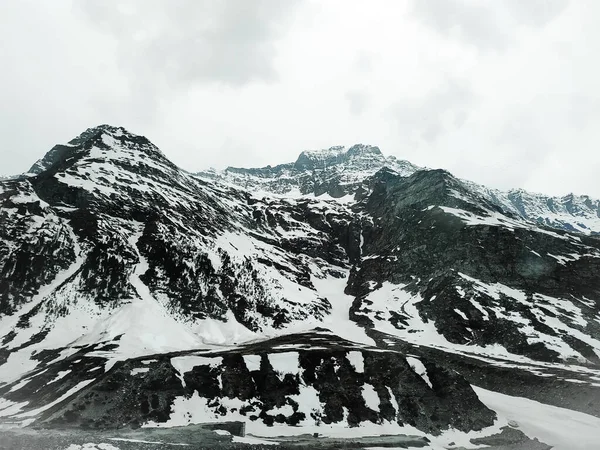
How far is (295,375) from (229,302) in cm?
7597

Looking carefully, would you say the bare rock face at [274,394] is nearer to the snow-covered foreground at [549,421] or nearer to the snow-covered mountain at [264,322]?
the snow-covered mountain at [264,322]

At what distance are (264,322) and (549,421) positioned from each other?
9060 centimetres

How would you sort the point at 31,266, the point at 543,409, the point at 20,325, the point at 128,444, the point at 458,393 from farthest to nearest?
the point at 31,266, the point at 20,325, the point at 543,409, the point at 458,393, the point at 128,444

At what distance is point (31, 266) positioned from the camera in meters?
140

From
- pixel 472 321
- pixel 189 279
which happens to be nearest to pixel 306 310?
pixel 189 279

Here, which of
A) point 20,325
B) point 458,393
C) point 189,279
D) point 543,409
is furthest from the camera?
point 189,279

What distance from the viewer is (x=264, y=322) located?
142000 millimetres

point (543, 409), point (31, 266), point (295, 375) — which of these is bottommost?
point (543, 409)

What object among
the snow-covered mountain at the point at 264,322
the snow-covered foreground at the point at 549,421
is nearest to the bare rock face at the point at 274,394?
the snow-covered mountain at the point at 264,322

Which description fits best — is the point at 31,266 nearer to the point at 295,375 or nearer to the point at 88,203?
the point at 88,203

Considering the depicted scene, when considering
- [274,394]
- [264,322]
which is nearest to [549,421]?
[274,394]

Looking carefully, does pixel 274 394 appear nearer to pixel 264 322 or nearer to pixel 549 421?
pixel 549 421

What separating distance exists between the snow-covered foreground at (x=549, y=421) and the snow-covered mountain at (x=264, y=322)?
9.85 ft

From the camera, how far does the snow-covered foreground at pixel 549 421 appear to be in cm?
6359
